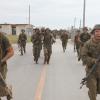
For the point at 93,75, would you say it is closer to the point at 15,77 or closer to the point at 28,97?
the point at 28,97

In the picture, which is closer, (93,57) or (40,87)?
(93,57)

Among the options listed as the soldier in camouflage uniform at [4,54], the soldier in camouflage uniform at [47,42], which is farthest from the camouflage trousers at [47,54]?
the soldier in camouflage uniform at [4,54]

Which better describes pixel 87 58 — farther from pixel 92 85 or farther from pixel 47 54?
pixel 47 54

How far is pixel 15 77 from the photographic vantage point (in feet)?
51.1

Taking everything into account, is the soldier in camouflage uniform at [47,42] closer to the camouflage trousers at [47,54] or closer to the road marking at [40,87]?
the camouflage trousers at [47,54]

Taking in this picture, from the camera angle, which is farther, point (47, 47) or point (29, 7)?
point (29, 7)

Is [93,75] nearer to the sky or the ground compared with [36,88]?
nearer to the sky

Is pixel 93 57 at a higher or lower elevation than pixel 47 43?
higher

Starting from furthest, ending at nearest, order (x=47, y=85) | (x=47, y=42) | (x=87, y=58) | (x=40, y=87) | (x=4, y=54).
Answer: (x=47, y=42)
(x=47, y=85)
(x=40, y=87)
(x=4, y=54)
(x=87, y=58)

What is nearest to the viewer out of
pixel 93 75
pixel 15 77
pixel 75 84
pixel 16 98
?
pixel 93 75

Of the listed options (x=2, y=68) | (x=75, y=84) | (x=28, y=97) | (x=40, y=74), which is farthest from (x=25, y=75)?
(x=2, y=68)

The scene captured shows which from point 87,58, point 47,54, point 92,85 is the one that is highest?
point 87,58

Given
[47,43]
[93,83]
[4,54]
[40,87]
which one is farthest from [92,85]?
[47,43]

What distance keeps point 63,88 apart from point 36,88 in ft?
2.56
